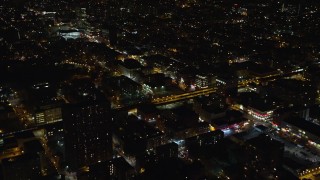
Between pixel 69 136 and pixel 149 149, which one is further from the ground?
pixel 69 136

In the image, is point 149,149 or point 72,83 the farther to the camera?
point 72,83

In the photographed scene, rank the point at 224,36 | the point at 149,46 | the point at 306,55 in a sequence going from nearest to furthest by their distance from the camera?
the point at 306,55
the point at 149,46
the point at 224,36

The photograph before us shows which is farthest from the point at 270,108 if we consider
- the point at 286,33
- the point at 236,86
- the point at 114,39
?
the point at 286,33

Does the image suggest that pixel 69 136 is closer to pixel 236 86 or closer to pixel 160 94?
pixel 160 94

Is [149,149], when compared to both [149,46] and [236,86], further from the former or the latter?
[149,46]

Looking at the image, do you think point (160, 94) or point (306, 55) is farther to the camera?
point (306, 55)

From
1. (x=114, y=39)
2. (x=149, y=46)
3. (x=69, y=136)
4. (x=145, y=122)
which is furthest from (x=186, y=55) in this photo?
(x=69, y=136)

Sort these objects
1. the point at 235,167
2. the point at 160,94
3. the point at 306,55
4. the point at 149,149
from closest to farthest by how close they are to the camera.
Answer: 1. the point at 235,167
2. the point at 149,149
3. the point at 160,94
4. the point at 306,55

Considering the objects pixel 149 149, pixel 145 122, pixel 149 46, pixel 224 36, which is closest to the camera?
pixel 149 149

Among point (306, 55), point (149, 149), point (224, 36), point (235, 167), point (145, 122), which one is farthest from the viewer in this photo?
point (224, 36)
